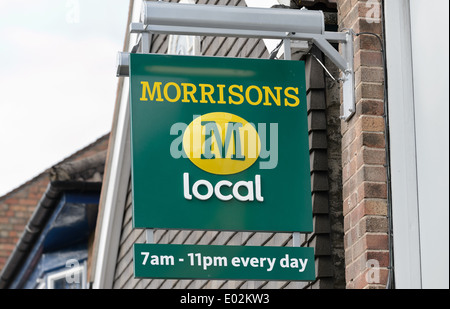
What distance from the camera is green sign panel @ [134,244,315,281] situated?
5.15 metres

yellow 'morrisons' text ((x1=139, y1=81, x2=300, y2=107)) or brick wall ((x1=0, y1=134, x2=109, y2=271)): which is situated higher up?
brick wall ((x1=0, y1=134, x2=109, y2=271))

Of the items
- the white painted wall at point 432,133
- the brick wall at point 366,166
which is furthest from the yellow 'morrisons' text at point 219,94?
the white painted wall at point 432,133

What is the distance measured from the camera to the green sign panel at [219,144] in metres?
5.36

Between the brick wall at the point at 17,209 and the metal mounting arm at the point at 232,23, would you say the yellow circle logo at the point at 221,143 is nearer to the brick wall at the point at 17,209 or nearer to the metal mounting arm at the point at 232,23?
the metal mounting arm at the point at 232,23

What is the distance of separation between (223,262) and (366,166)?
102cm

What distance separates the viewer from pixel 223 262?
5219 millimetres

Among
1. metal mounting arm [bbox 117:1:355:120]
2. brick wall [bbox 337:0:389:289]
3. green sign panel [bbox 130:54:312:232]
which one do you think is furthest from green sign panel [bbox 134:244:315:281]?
metal mounting arm [bbox 117:1:355:120]

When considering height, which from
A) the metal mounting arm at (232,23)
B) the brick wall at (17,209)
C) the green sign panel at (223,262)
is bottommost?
the green sign panel at (223,262)

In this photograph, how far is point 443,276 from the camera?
511 cm

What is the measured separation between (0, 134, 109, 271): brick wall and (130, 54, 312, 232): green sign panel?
1560 cm

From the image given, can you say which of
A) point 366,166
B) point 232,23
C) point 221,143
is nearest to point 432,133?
point 366,166

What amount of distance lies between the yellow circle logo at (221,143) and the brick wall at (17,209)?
15692mm

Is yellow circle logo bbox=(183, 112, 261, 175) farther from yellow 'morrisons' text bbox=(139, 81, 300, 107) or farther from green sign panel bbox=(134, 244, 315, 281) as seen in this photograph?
green sign panel bbox=(134, 244, 315, 281)
